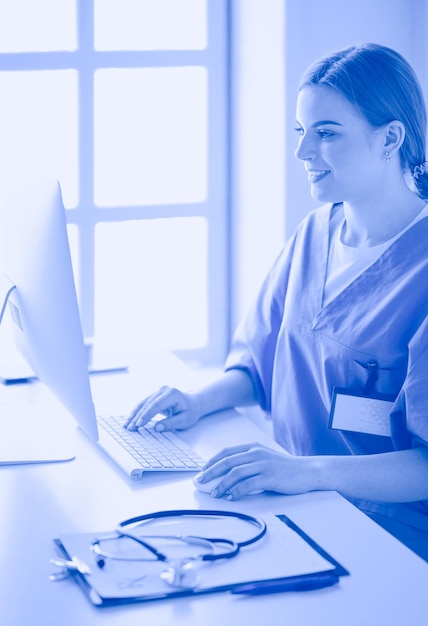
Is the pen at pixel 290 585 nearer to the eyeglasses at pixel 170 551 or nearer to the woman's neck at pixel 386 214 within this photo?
the eyeglasses at pixel 170 551

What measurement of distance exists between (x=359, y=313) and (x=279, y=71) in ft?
3.21

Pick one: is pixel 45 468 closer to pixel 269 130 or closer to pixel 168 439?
pixel 168 439

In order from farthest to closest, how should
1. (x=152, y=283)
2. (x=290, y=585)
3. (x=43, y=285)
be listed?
(x=152, y=283), (x=43, y=285), (x=290, y=585)

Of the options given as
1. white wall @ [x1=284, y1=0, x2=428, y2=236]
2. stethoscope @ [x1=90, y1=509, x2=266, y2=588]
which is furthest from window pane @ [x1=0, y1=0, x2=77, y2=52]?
stethoscope @ [x1=90, y1=509, x2=266, y2=588]

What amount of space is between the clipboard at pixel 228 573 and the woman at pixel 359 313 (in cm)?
30

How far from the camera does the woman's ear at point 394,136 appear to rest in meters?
1.83

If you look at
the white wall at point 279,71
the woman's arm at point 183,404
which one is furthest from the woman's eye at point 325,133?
the white wall at point 279,71

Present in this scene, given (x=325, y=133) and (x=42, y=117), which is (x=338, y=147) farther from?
(x=42, y=117)

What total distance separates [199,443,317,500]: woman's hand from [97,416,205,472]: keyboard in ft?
0.31

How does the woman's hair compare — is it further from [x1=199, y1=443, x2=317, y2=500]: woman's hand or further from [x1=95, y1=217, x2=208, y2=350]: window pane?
[x1=95, y1=217, x2=208, y2=350]: window pane

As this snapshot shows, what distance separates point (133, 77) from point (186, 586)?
1.87m

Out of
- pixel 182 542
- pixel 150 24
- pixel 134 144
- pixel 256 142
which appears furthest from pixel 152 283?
pixel 182 542

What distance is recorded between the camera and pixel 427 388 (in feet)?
5.34

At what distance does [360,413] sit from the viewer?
175 cm
